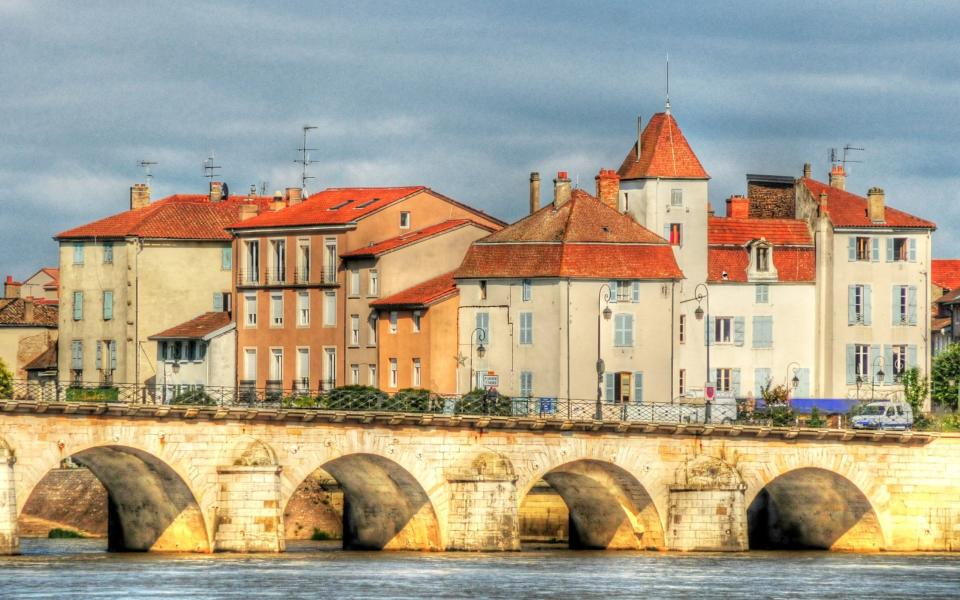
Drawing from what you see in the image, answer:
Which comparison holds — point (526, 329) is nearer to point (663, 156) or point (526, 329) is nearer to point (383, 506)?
point (663, 156)

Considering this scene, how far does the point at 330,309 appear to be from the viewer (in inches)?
5261

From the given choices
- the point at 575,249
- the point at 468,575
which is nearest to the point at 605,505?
the point at 468,575

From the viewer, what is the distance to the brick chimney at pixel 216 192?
150875 mm

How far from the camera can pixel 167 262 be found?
139625 mm

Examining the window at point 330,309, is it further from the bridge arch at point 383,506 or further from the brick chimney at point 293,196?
the bridge arch at point 383,506

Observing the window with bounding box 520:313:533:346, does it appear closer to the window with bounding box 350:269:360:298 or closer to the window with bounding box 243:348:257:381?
the window with bounding box 350:269:360:298

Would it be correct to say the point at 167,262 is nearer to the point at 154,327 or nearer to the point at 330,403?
the point at 154,327

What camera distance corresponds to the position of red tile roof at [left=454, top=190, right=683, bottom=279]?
409 ft

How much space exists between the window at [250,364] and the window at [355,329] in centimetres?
663

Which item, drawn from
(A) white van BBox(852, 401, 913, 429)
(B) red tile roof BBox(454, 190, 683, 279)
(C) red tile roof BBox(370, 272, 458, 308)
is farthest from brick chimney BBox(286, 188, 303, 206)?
(A) white van BBox(852, 401, 913, 429)

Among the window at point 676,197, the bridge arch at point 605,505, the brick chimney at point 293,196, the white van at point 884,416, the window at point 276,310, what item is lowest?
the bridge arch at point 605,505

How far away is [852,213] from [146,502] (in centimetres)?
5083

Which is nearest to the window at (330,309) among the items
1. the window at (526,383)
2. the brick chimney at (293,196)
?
the brick chimney at (293,196)

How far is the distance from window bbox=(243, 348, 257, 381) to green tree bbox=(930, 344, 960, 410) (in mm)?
36550
